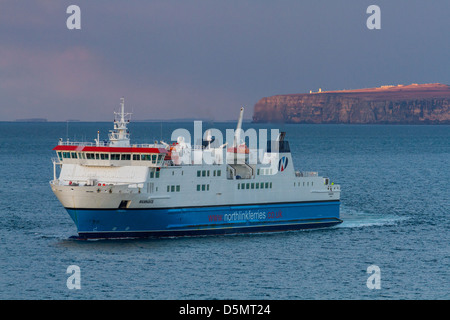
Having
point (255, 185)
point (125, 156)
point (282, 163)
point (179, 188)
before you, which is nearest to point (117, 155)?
point (125, 156)

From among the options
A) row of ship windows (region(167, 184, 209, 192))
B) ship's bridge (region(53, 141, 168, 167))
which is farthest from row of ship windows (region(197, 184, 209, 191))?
ship's bridge (region(53, 141, 168, 167))

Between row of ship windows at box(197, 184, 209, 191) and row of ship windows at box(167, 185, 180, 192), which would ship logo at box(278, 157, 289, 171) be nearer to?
row of ship windows at box(197, 184, 209, 191)

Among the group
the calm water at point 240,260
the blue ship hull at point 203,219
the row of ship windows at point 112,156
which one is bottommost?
the calm water at point 240,260

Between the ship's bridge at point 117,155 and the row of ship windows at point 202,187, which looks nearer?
the ship's bridge at point 117,155

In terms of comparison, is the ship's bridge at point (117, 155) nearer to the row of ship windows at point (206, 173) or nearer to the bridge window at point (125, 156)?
the bridge window at point (125, 156)

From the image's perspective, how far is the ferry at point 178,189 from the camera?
50219 millimetres

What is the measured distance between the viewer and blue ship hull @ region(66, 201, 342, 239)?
50312mm

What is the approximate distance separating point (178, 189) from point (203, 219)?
2783mm

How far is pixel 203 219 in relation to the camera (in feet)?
174

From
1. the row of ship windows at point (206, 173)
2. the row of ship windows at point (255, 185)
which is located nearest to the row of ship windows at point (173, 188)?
the row of ship windows at point (206, 173)

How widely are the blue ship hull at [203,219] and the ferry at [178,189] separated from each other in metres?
0.06

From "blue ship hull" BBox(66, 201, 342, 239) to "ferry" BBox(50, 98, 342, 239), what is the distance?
6cm

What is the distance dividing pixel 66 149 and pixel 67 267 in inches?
406

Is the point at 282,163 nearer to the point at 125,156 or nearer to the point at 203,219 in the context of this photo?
the point at 203,219
